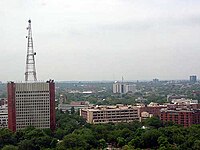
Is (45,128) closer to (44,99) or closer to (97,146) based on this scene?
(44,99)

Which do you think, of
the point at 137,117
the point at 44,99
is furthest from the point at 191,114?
the point at 44,99

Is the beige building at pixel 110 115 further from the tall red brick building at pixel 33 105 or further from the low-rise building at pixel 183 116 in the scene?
the tall red brick building at pixel 33 105

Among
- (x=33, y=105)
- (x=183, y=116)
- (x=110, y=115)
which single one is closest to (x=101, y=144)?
(x=33, y=105)

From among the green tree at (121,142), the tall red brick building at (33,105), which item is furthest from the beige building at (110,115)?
the green tree at (121,142)

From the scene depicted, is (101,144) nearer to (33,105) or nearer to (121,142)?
(121,142)

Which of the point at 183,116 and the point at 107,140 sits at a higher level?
the point at 183,116
